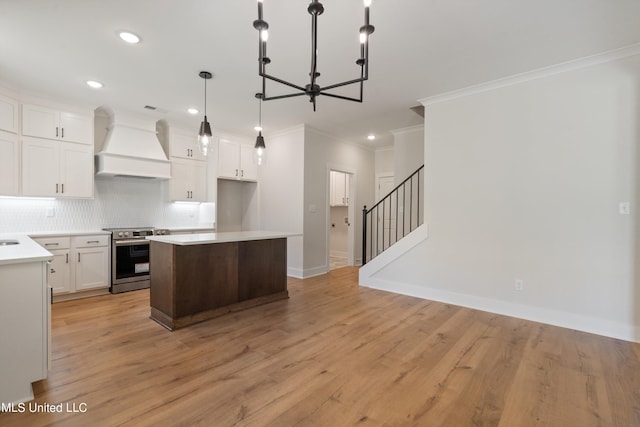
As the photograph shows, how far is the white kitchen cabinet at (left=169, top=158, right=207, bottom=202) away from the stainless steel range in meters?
0.78

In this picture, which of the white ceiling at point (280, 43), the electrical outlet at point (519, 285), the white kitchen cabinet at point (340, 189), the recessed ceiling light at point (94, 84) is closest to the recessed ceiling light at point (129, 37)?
the white ceiling at point (280, 43)

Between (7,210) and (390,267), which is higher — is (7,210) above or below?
above

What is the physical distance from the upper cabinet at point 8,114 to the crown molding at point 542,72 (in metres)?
5.18

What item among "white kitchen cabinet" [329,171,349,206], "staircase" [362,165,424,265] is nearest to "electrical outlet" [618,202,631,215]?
"staircase" [362,165,424,265]

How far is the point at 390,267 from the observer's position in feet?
15.2

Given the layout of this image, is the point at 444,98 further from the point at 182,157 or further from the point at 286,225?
the point at 182,157

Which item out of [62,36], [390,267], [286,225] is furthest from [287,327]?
[62,36]

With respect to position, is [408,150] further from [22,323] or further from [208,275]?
[22,323]

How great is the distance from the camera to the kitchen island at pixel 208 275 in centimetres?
314

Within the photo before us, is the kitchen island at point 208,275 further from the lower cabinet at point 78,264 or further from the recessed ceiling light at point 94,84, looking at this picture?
the recessed ceiling light at point 94,84

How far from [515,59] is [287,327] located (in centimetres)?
360

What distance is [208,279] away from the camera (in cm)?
339

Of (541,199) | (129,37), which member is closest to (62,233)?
(129,37)

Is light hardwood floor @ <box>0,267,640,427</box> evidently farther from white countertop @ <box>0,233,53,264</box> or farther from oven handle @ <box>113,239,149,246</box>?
oven handle @ <box>113,239,149,246</box>
